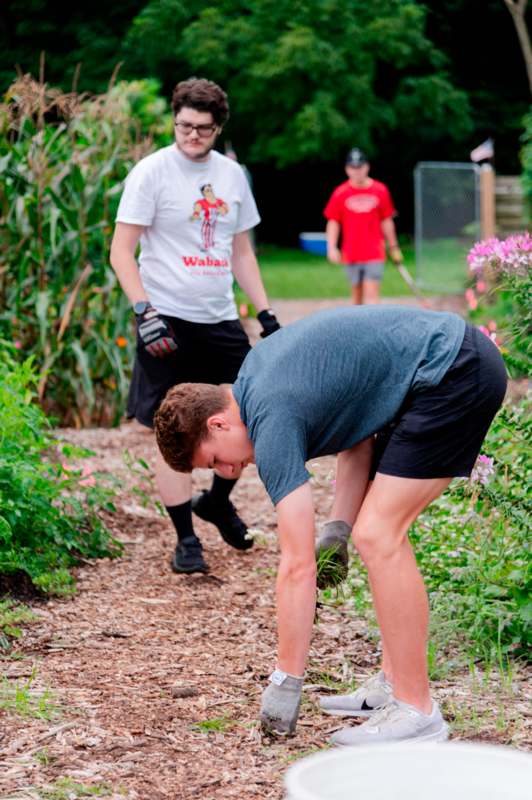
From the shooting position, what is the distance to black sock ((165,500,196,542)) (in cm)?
501

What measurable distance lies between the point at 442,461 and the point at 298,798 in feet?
4.33

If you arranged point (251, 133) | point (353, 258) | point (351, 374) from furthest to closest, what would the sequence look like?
1. point (251, 133)
2. point (353, 258)
3. point (351, 374)

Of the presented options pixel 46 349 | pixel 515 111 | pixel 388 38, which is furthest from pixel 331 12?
pixel 46 349

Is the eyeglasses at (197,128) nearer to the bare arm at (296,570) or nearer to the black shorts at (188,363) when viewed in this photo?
the black shorts at (188,363)

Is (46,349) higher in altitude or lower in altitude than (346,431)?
lower

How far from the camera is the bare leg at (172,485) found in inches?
196

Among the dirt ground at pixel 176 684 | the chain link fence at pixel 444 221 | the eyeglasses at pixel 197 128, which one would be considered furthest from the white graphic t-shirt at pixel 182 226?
the chain link fence at pixel 444 221

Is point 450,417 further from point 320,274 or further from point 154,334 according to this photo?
point 320,274

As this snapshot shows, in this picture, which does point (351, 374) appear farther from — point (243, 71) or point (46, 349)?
point (243, 71)

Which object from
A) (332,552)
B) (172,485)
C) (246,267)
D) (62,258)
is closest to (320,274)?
(62,258)

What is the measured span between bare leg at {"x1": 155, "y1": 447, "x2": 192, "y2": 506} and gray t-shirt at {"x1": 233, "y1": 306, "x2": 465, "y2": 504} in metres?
1.77

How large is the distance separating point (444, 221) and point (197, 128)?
1187 centimetres

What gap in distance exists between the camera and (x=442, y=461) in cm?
322

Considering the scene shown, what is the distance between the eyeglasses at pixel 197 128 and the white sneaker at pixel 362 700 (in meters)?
2.28
